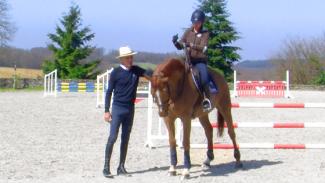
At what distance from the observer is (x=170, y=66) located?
848cm

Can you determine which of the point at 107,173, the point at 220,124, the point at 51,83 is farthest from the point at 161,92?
the point at 51,83

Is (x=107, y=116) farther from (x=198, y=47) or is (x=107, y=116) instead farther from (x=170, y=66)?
(x=198, y=47)

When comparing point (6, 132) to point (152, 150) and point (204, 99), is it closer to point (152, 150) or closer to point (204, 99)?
point (152, 150)

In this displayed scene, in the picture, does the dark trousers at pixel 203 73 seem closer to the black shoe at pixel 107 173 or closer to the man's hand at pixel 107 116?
the man's hand at pixel 107 116

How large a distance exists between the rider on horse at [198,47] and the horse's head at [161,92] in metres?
0.93

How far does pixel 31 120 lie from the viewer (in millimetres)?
17969

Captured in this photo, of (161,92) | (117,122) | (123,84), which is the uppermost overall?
(123,84)

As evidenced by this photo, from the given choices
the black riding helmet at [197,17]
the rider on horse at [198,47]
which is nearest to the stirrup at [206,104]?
the rider on horse at [198,47]

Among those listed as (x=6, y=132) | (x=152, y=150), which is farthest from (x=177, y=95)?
(x=6, y=132)

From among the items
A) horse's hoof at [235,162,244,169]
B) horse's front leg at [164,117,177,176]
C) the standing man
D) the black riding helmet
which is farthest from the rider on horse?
horse's hoof at [235,162,244,169]

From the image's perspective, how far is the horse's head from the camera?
8.12 meters

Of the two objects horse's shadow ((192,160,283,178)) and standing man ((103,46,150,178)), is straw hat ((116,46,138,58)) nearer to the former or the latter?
standing man ((103,46,150,178))

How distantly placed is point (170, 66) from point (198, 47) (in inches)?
28.8

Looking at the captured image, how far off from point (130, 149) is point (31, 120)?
7.09m
